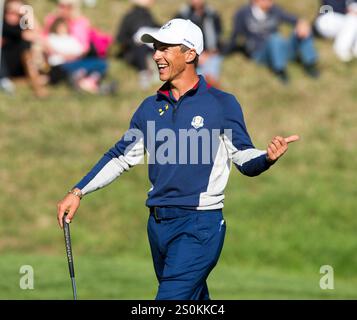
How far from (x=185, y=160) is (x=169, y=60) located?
74 cm

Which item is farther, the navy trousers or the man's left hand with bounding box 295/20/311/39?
the man's left hand with bounding box 295/20/311/39

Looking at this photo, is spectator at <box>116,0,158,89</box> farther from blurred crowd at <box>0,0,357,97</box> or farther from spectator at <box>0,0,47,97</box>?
spectator at <box>0,0,47,97</box>

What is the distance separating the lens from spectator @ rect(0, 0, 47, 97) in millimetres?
18594

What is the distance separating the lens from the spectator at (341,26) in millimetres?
20547

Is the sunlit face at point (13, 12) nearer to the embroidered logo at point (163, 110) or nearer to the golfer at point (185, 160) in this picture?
the golfer at point (185, 160)

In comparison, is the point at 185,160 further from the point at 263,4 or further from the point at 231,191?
the point at 263,4

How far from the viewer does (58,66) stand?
64.8 feet

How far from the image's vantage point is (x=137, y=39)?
2012cm

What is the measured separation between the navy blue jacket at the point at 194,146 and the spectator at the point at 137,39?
11833 millimetres

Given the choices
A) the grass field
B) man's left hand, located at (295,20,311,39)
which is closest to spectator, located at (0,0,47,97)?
the grass field

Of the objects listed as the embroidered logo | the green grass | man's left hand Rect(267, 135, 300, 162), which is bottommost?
man's left hand Rect(267, 135, 300, 162)

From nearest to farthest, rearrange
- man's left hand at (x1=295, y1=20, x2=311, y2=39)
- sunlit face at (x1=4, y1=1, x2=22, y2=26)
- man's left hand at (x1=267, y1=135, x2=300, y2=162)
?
1. man's left hand at (x1=267, y1=135, x2=300, y2=162)
2. sunlit face at (x1=4, y1=1, x2=22, y2=26)
3. man's left hand at (x1=295, y1=20, x2=311, y2=39)

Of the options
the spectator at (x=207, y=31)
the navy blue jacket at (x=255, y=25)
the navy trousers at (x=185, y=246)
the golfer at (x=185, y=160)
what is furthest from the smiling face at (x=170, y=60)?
the navy blue jacket at (x=255, y=25)
